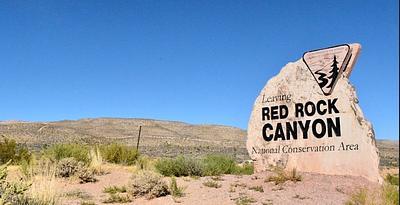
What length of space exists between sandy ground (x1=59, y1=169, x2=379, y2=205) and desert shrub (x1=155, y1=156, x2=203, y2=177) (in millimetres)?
891

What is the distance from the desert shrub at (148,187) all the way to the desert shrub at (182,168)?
11.9 feet

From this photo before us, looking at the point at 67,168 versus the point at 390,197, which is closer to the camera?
the point at 390,197

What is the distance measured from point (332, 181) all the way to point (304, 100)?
110 inches

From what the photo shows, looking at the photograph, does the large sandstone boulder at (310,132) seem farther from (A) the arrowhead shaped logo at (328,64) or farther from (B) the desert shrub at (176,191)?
(B) the desert shrub at (176,191)

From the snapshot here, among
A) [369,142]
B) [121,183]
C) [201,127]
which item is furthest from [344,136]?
[201,127]

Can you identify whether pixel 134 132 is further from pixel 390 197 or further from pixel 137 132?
pixel 390 197

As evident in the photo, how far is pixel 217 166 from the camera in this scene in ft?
58.3

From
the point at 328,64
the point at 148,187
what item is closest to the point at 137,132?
the point at 328,64

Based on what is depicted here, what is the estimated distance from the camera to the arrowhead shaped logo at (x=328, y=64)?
14.8 metres

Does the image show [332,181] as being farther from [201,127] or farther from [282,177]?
[201,127]

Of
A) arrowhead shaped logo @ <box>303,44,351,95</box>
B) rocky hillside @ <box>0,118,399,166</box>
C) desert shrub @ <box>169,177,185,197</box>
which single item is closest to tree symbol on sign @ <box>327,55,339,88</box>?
arrowhead shaped logo @ <box>303,44,351,95</box>

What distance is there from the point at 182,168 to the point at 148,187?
4.08 metres

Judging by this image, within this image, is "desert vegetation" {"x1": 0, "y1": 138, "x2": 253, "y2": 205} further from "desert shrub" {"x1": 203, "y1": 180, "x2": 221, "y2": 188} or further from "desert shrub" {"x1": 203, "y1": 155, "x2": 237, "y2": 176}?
"desert shrub" {"x1": 203, "y1": 180, "x2": 221, "y2": 188}

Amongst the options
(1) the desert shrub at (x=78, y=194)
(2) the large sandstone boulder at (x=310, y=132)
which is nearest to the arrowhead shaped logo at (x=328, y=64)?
(2) the large sandstone boulder at (x=310, y=132)
